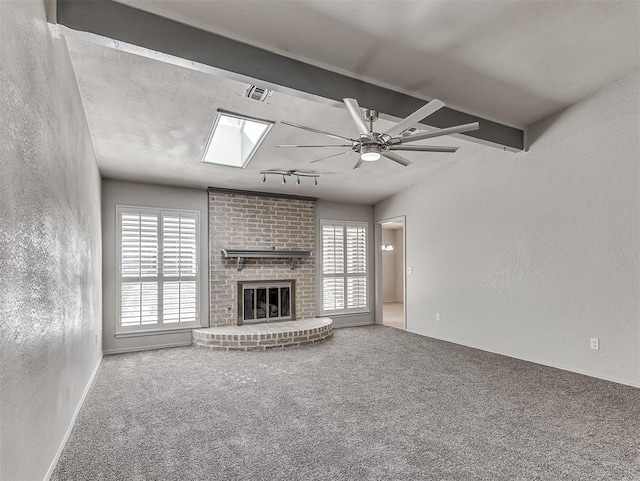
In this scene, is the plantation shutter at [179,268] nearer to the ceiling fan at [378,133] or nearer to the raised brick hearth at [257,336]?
the raised brick hearth at [257,336]

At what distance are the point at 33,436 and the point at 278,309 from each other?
4.78 m

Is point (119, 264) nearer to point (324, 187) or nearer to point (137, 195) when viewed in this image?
point (137, 195)

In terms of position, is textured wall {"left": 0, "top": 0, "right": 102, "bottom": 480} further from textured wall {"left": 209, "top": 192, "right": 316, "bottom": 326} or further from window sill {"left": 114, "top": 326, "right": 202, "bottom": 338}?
textured wall {"left": 209, "top": 192, "right": 316, "bottom": 326}

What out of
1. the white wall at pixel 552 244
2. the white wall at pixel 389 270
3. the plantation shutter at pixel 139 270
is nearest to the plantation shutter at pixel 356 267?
the white wall at pixel 552 244

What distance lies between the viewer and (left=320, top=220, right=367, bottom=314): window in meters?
7.06

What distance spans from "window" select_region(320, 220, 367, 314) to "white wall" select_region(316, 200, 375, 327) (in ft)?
0.32

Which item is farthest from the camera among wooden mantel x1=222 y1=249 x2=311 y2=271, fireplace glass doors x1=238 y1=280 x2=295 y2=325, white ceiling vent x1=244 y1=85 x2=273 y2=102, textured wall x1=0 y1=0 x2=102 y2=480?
fireplace glass doors x1=238 y1=280 x2=295 y2=325

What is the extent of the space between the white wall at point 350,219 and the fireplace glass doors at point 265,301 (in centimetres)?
65

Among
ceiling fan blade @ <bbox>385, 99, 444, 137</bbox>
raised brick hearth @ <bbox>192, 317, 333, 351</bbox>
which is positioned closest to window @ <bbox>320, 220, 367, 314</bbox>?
raised brick hearth @ <bbox>192, 317, 333, 351</bbox>

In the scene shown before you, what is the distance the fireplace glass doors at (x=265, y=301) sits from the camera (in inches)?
244

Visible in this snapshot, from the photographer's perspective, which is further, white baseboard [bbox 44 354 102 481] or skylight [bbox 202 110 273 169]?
skylight [bbox 202 110 273 169]

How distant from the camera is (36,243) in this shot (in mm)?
1814

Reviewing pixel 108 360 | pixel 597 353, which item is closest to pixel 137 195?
pixel 108 360

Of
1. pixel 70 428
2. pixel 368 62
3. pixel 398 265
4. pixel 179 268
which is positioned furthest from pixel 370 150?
pixel 398 265
